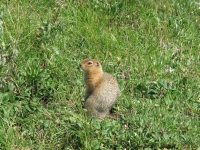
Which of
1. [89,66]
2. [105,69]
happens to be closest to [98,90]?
[89,66]

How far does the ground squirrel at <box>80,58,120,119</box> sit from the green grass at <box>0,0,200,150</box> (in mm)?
150

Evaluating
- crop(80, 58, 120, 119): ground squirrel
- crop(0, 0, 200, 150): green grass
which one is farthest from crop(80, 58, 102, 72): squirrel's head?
crop(0, 0, 200, 150): green grass

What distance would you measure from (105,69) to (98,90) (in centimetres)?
88

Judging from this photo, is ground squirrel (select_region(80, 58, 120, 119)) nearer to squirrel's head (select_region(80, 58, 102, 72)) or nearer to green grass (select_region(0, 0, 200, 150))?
squirrel's head (select_region(80, 58, 102, 72))

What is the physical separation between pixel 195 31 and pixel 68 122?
317 cm

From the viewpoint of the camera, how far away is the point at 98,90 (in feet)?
17.4

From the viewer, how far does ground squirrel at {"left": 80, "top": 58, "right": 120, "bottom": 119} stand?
5242mm

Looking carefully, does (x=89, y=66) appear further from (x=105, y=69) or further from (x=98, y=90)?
(x=105, y=69)

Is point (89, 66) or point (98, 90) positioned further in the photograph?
point (89, 66)

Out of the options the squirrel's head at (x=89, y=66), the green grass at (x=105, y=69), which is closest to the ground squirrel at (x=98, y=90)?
the squirrel's head at (x=89, y=66)

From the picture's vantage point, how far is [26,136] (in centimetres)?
477

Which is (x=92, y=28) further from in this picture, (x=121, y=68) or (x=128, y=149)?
(x=128, y=149)

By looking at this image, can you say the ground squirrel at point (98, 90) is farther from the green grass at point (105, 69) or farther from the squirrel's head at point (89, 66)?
the green grass at point (105, 69)

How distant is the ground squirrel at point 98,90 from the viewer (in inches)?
206
